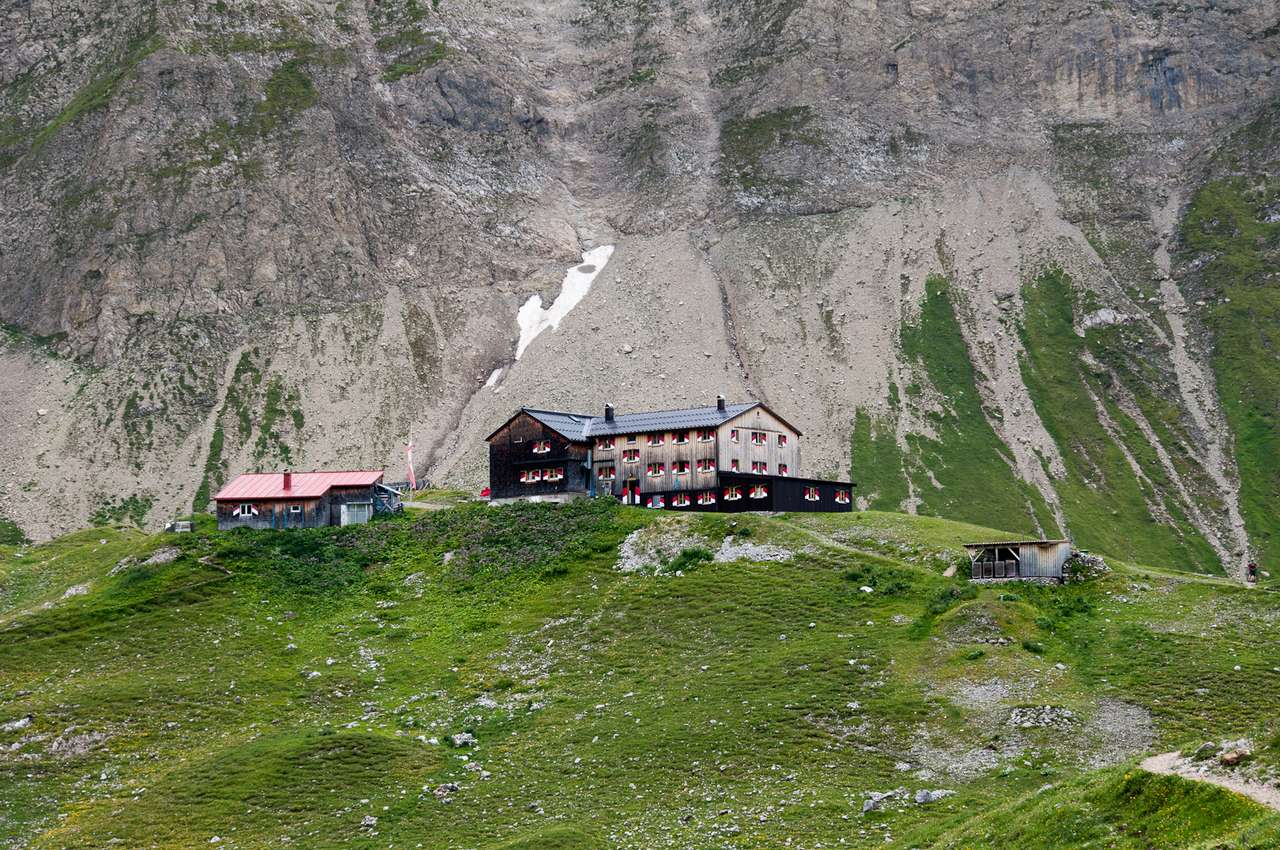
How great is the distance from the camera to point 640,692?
6025cm

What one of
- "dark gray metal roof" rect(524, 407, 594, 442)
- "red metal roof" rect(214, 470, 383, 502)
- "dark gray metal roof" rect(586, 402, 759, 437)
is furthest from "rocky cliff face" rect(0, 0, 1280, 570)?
"red metal roof" rect(214, 470, 383, 502)

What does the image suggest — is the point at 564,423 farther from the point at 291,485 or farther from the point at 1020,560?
the point at 1020,560

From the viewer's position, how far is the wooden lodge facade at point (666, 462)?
93.0m

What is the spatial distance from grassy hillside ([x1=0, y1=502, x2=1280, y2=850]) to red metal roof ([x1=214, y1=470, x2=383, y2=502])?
7.90m

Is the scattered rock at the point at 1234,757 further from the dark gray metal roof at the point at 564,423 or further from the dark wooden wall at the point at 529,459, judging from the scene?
the dark gray metal roof at the point at 564,423

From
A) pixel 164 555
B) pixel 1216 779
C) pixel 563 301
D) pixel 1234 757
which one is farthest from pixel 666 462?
pixel 563 301

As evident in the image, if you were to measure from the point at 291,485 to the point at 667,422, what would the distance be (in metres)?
27.1

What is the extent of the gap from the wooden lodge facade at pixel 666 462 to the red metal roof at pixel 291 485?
10187mm

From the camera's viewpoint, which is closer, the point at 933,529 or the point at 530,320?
the point at 933,529

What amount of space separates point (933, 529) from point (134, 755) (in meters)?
46.5

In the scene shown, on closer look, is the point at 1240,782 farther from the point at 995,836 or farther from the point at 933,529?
the point at 933,529

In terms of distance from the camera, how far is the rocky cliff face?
5792 inches

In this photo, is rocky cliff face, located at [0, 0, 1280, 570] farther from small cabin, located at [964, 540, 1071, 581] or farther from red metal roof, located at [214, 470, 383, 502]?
small cabin, located at [964, 540, 1071, 581]

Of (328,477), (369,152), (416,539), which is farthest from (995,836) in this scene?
(369,152)
